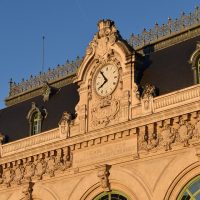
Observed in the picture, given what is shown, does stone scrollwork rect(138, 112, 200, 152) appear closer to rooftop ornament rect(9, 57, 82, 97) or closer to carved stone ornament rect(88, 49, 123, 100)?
carved stone ornament rect(88, 49, 123, 100)

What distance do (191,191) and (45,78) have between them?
18598 mm

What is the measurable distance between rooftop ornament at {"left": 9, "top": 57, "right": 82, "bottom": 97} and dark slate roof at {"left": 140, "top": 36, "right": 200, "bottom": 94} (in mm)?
8239

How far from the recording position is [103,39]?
34.8 metres

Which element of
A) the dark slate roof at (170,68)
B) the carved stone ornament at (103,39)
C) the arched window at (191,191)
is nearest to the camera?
the arched window at (191,191)

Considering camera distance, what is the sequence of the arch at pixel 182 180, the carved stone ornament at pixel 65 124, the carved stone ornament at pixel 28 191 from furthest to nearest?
the carved stone ornament at pixel 28 191, the carved stone ornament at pixel 65 124, the arch at pixel 182 180

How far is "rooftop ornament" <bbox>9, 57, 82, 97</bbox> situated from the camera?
41.6 meters

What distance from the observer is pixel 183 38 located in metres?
34.7

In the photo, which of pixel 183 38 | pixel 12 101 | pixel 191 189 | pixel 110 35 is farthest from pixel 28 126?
pixel 191 189

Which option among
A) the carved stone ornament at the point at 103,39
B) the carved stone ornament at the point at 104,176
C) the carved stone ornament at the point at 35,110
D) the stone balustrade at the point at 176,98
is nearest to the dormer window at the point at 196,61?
the stone balustrade at the point at 176,98

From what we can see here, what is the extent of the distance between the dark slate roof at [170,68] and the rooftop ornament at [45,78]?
27.0 ft

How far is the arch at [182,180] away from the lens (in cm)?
2825

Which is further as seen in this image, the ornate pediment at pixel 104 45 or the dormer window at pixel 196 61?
the ornate pediment at pixel 104 45

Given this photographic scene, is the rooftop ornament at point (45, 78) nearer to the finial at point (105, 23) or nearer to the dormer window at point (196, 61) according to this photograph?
the finial at point (105, 23)

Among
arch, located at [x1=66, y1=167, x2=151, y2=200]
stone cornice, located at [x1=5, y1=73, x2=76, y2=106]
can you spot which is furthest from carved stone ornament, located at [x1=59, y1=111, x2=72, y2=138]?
stone cornice, located at [x1=5, y1=73, x2=76, y2=106]
